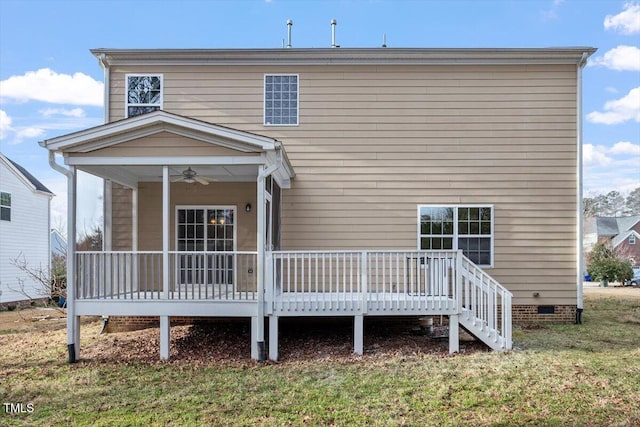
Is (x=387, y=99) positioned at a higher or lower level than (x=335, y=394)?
higher

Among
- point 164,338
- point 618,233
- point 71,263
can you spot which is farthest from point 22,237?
point 618,233

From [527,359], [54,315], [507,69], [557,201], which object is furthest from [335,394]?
[54,315]

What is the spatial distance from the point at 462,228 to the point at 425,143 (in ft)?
6.37

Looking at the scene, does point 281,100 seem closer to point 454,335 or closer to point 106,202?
point 106,202

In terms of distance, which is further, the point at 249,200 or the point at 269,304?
the point at 249,200

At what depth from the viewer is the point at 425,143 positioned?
953 cm

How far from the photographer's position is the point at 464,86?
958 centimetres

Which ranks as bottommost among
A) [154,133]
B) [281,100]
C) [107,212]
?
[107,212]

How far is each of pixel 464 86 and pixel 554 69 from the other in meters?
1.94

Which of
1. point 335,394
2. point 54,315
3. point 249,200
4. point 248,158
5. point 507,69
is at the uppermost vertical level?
point 507,69

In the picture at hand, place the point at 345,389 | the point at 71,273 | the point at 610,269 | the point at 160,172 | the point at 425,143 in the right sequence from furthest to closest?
1. the point at 610,269
2. the point at 425,143
3. the point at 160,172
4. the point at 71,273
5. the point at 345,389

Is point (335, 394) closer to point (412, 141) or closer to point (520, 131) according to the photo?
point (412, 141)

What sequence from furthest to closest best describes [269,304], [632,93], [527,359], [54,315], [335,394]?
[632,93] → [54,315] → [269,304] → [527,359] → [335,394]

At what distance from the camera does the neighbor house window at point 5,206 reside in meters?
16.2
